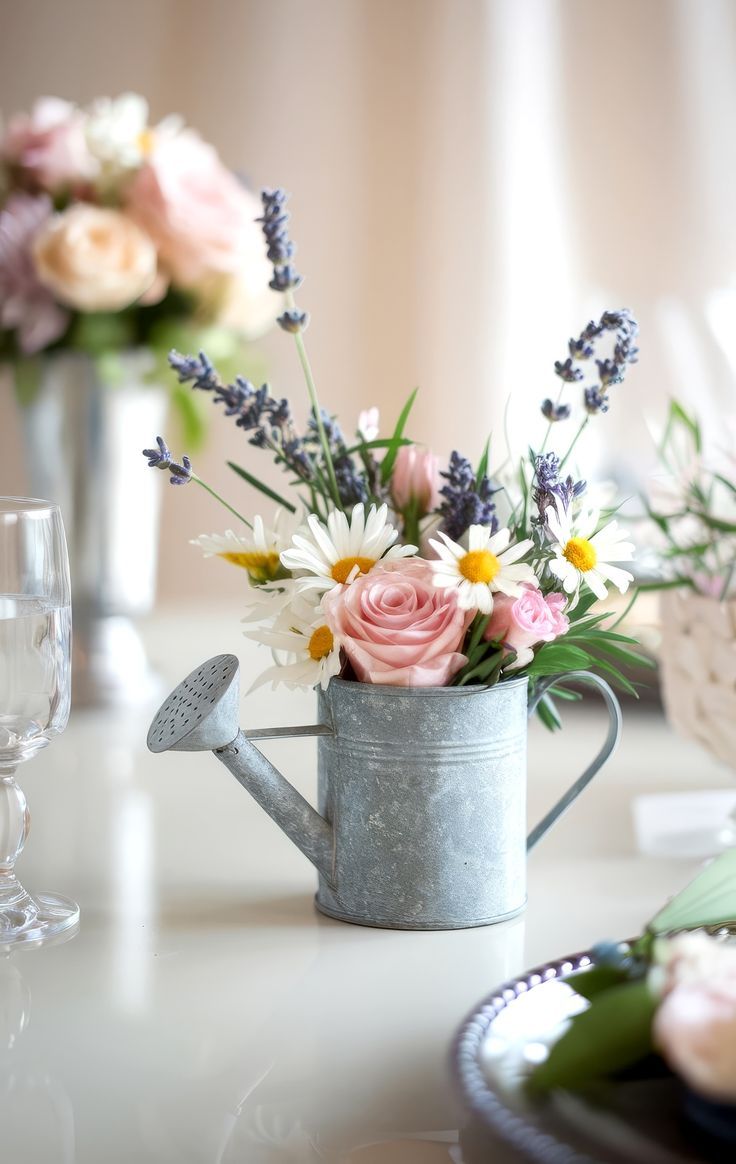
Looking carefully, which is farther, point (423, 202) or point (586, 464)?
point (423, 202)

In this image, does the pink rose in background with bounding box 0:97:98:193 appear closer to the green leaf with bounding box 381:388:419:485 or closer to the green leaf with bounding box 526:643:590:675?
the green leaf with bounding box 381:388:419:485

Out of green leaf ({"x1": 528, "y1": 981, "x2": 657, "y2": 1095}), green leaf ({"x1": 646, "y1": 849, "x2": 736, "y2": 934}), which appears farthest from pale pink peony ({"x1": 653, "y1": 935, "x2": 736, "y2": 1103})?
green leaf ({"x1": 646, "y1": 849, "x2": 736, "y2": 934})

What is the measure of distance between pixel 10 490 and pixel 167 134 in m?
0.98

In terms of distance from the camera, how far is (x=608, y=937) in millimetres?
739

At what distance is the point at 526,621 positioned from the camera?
66cm

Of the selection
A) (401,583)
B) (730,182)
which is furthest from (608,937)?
(730,182)

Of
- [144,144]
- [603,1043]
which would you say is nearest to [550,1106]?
[603,1043]

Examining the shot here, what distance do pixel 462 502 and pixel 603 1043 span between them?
1.11 feet

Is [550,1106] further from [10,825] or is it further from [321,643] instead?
[10,825]

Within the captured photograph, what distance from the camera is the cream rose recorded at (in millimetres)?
1241

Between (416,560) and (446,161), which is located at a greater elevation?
(446,161)

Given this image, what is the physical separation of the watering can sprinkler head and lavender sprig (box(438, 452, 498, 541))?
0.46ft

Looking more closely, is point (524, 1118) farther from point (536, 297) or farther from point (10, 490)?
point (10, 490)

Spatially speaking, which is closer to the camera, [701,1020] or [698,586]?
[701,1020]
